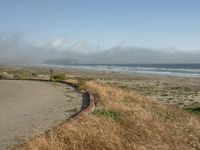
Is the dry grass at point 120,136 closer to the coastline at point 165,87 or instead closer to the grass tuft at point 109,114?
the grass tuft at point 109,114

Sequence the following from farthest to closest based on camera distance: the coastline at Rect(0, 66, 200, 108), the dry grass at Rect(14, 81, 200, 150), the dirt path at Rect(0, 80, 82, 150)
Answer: the coastline at Rect(0, 66, 200, 108) → the dirt path at Rect(0, 80, 82, 150) → the dry grass at Rect(14, 81, 200, 150)

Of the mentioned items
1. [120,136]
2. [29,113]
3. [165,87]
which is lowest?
[165,87]

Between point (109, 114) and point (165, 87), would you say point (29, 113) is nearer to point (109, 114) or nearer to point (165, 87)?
point (109, 114)

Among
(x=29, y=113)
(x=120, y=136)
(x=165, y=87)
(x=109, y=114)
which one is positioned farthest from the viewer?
(x=165, y=87)

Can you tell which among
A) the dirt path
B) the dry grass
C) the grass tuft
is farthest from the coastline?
the dry grass

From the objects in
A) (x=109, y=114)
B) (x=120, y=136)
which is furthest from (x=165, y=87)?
(x=120, y=136)

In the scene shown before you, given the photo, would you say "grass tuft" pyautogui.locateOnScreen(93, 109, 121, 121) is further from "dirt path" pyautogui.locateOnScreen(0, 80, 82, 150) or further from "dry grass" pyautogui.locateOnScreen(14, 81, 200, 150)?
"dirt path" pyautogui.locateOnScreen(0, 80, 82, 150)

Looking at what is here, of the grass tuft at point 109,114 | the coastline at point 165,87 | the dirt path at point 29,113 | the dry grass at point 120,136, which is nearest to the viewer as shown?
the dry grass at point 120,136

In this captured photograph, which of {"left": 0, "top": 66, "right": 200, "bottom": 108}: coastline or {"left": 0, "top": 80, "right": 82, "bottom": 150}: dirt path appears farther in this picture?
{"left": 0, "top": 66, "right": 200, "bottom": 108}: coastline

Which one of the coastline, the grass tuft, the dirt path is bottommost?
the coastline

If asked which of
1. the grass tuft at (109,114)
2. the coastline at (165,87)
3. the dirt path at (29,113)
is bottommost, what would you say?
the coastline at (165,87)

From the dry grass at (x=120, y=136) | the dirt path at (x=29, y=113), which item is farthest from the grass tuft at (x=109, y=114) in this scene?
the dirt path at (x=29, y=113)

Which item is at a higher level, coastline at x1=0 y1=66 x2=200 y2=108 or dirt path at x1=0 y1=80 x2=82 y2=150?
dirt path at x1=0 y1=80 x2=82 y2=150

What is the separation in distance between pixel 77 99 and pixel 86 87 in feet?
16.7
